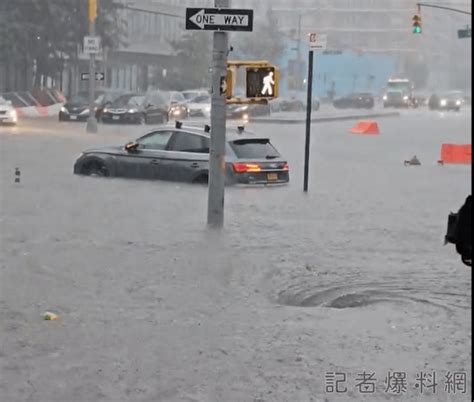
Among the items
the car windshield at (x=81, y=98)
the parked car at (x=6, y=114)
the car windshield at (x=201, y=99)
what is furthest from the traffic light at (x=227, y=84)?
the car windshield at (x=201, y=99)

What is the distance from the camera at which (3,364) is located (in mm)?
8117

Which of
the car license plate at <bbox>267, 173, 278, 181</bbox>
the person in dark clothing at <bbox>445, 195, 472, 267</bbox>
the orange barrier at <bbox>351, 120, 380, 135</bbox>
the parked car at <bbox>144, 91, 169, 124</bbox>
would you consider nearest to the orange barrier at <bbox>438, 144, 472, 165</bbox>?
the car license plate at <bbox>267, 173, 278, 181</bbox>

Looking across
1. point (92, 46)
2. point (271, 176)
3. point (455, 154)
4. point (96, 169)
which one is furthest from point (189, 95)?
point (271, 176)

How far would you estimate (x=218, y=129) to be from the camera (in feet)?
53.3

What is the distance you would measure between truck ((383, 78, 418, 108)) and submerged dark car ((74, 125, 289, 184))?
7298cm

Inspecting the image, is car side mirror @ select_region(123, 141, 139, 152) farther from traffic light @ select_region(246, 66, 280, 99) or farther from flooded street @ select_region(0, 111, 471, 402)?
traffic light @ select_region(246, 66, 280, 99)

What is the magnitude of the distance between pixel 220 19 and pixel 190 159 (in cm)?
669

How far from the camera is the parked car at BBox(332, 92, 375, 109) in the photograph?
85.4m

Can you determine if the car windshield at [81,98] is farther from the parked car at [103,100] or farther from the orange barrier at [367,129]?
the orange barrier at [367,129]

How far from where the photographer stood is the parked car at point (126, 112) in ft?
164

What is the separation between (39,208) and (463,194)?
9.14m

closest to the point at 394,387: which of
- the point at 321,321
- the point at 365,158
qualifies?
the point at 321,321

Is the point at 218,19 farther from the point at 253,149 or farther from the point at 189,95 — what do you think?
the point at 189,95

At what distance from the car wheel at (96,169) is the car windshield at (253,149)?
277cm
